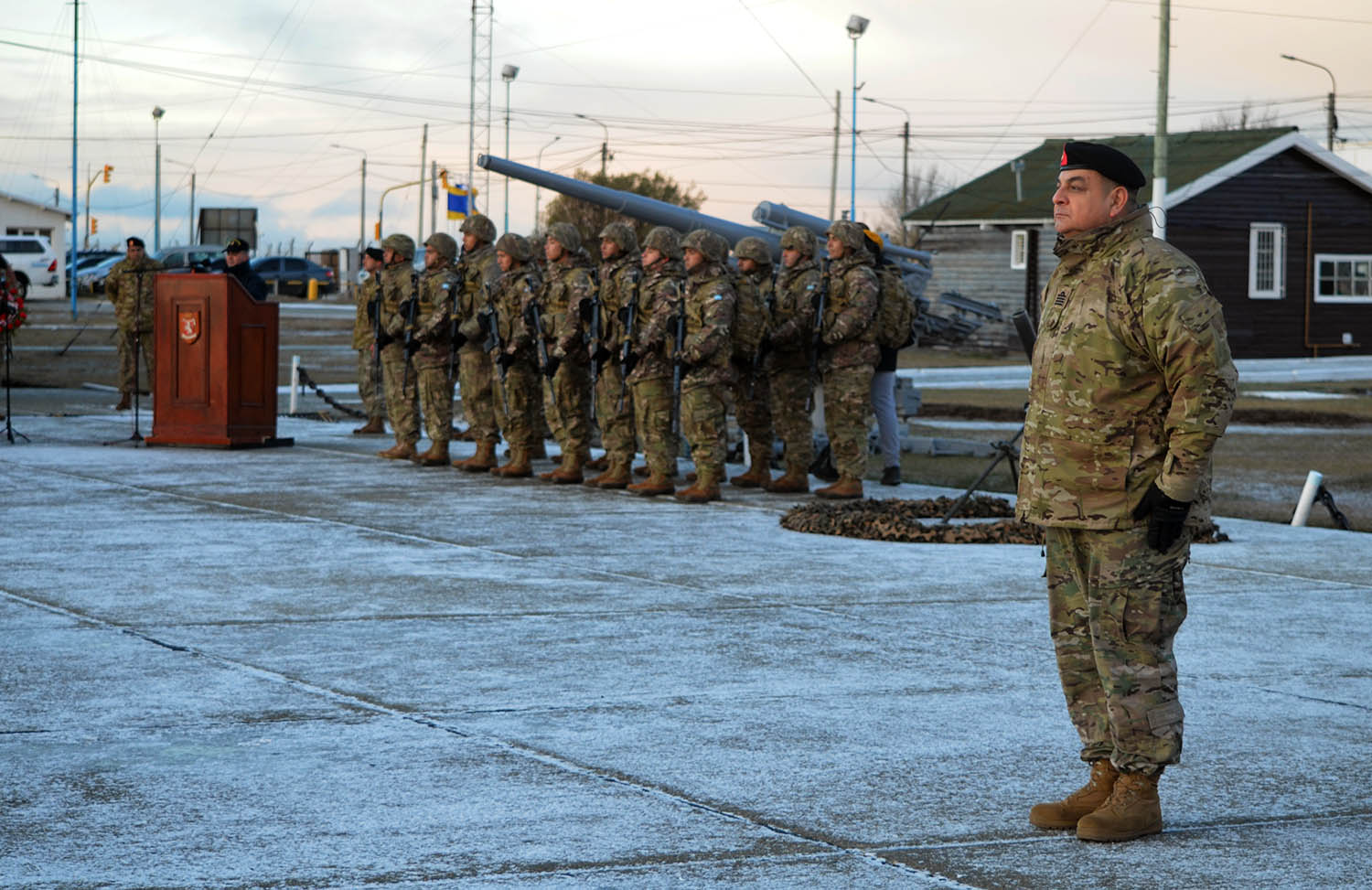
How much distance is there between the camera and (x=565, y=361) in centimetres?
1406

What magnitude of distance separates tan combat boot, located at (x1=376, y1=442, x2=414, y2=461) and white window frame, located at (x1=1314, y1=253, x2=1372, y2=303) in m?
32.8

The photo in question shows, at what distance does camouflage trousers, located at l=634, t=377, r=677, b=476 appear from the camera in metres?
13.3

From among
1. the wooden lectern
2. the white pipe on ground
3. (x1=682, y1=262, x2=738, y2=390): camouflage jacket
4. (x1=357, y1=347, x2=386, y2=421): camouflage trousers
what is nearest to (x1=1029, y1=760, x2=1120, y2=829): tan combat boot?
the white pipe on ground

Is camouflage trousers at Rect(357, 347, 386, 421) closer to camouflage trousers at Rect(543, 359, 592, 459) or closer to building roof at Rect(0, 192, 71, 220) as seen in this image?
camouflage trousers at Rect(543, 359, 592, 459)

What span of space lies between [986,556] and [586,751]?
524 centimetres

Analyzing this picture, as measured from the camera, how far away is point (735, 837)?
4625mm

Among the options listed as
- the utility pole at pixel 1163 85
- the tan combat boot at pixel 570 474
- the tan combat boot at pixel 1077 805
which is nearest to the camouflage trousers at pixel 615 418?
the tan combat boot at pixel 570 474

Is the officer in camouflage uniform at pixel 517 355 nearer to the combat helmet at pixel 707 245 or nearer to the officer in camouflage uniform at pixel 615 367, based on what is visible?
the officer in camouflage uniform at pixel 615 367

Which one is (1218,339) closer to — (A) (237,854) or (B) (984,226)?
(A) (237,854)

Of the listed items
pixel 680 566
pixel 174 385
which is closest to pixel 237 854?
pixel 680 566

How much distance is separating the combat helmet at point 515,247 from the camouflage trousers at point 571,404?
1014 mm

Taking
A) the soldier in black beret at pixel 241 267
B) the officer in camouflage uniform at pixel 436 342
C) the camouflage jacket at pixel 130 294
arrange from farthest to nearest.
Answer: the camouflage jacket at pixel 130 294 → the soldier in black beret at pixel 241 267 → the officer in camouflage uniform at pixel 436 342

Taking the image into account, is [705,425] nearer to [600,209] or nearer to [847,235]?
[847,235]

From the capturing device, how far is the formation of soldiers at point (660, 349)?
43.2 feet
